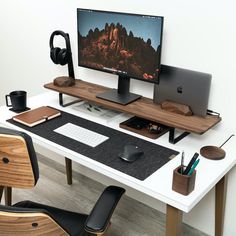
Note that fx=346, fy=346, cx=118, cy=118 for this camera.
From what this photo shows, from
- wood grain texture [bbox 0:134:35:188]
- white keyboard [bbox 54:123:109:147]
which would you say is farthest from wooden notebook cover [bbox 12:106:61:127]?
wood grain texture [bbox 0:134:35:188]

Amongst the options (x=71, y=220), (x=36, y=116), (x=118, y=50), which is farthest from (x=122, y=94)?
(x=71, y=220)

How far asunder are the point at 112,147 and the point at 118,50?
0.55 meters

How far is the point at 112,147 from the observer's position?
1693 mm

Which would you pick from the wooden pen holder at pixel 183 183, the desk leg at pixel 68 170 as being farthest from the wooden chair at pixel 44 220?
the desk leg at pixel 68 170

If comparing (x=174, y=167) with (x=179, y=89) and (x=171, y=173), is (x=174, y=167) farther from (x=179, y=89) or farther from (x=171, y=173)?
(x=179, y=89)

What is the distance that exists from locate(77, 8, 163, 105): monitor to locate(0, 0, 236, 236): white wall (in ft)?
0.48

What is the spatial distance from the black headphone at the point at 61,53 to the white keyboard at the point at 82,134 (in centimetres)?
55

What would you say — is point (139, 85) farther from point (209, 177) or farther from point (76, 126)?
point (209, 177)

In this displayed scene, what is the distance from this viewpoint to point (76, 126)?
190 cm

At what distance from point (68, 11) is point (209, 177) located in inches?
57.5

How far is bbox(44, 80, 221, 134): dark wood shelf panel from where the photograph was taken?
65.0 inches

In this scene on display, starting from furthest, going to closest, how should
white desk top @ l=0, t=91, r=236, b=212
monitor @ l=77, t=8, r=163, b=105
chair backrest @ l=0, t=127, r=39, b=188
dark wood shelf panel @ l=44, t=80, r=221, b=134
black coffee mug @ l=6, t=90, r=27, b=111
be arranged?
black coffee mug @ l=6, t=90, r=27, b=111 < monitor @ l=77, t=8, r=163, b=105 < dark wood shelf panel @ l=44, t=80, r=221, b=134 < white desk top @ l=0, t=91, r=236, b=212 < chair backrest @ l=0, t=127, r=39, b=188

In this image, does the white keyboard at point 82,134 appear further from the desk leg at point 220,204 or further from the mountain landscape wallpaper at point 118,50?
the desk leg at point 220,204

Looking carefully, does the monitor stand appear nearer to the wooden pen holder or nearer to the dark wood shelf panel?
the dark wood shelf panel
